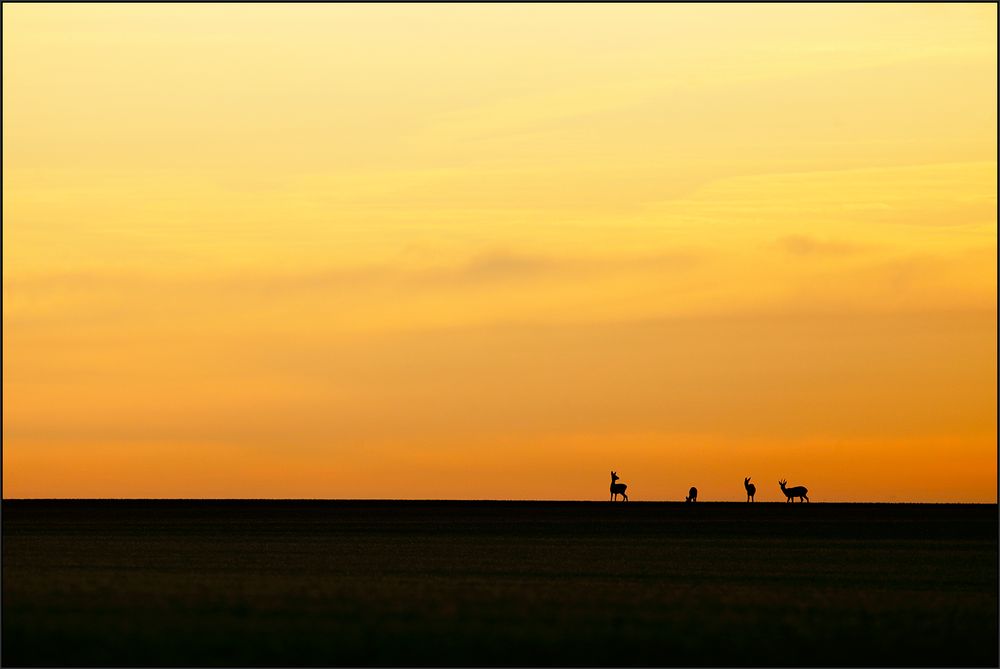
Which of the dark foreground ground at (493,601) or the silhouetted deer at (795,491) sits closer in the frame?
the dark foreground ground at (493,601)

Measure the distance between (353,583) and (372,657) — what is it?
12642 mm

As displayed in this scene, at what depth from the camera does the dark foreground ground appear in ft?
95.2

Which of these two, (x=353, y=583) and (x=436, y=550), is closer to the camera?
(x=353, y=583)

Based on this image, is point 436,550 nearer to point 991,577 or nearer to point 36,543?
point 36,543

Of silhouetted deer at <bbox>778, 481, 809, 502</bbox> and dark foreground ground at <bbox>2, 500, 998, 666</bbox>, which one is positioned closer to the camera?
dark foreground ground at <bbox>2, 500, 998, 666</bbox>

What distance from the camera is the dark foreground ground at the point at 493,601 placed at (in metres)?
29.0

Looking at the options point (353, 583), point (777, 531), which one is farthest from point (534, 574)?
point (777, 531)

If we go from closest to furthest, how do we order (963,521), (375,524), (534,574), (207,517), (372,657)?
(372,657) < (534,574) < (375,524) < (963,521) < (207,517)

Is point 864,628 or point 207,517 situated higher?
point 207,517

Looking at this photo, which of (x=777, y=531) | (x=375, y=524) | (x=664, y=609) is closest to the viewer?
(x=664, y=609)

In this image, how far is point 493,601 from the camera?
120 feet

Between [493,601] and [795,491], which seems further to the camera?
[795,491]

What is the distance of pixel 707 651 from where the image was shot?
2945 cm

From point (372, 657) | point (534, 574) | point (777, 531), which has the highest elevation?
point (777, 531)
